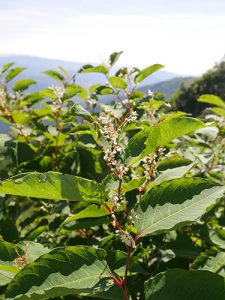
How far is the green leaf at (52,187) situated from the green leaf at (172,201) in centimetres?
24

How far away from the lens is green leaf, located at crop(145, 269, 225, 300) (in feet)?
4.93

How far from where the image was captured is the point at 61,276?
1548 millimetres

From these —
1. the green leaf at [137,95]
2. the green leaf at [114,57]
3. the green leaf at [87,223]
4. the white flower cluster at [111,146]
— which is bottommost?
the green leaf at [87,223]

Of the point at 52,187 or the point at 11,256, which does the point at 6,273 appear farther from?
the point at 52,187

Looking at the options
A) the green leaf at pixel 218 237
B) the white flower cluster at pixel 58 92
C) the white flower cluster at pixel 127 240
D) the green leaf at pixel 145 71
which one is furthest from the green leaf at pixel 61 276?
the green leaf at pixel 145 71

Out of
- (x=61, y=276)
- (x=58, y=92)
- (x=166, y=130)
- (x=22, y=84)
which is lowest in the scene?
(x=61, y=276)

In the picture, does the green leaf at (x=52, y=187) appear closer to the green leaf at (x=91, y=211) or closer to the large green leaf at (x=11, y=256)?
the green leaf at (x=91, y=211)

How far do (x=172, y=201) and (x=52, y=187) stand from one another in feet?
1.92

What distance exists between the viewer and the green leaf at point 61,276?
1.50 metres

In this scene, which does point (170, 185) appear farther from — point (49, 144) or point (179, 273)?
point (49, 144)

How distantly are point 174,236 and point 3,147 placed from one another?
1.94m

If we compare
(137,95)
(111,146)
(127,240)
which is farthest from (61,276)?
(137,95)

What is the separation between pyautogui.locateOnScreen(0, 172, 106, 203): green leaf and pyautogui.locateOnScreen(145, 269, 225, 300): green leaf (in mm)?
519

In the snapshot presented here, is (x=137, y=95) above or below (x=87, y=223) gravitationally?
above
